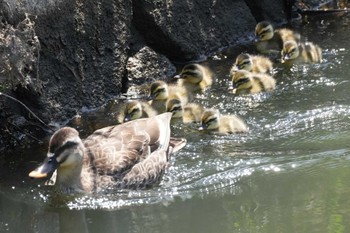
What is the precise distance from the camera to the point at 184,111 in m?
6.62

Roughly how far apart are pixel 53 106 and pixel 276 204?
228cm

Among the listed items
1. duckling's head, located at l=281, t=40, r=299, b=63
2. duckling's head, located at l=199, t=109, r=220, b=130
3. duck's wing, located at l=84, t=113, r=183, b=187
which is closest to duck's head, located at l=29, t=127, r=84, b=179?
duck's wing, located at l=84, t=113, r=183, b=187

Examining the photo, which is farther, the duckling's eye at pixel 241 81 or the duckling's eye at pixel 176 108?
the duckling's eye at pixel 241 81

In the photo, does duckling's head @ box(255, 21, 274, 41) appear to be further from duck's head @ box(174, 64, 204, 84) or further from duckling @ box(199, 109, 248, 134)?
duckling @ box(199, 109, 248, 134)

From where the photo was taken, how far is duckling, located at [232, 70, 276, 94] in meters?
6.92

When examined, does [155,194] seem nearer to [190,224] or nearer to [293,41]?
[190,224]

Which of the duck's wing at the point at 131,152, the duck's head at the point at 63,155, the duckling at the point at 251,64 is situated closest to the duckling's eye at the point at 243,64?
the duckling at the point at 251,64

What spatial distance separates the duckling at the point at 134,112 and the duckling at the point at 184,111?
203 millimetres

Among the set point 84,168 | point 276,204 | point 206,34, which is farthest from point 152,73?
point 276,204

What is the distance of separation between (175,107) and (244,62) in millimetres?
1055

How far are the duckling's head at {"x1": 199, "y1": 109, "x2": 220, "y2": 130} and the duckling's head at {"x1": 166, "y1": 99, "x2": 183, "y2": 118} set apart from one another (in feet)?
0.88

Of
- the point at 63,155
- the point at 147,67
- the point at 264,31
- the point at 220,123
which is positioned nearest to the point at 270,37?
the point at 264,31

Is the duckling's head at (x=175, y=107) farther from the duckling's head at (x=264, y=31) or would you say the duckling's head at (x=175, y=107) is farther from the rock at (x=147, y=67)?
the duckling's head at (x=264, y=31)

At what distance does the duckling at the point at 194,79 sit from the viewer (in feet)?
23.1
